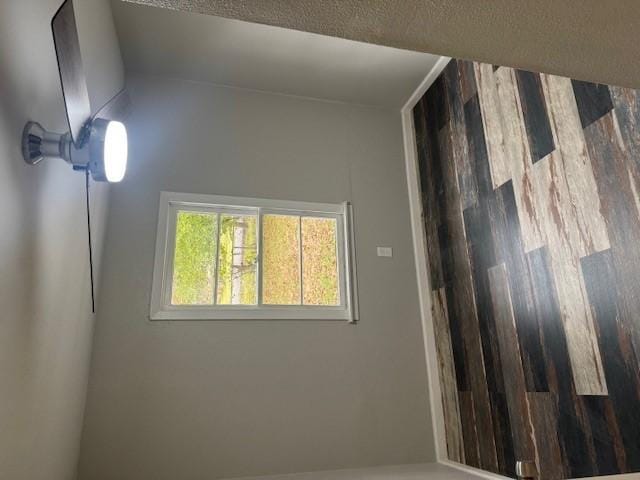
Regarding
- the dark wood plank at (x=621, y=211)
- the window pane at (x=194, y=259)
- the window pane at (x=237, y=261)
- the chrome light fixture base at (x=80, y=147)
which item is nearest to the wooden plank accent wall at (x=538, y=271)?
the dark wood plank at (x=621, y=211)

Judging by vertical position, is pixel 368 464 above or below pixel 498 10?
below

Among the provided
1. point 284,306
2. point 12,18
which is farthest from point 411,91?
point 12,18

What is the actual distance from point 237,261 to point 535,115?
2.34m

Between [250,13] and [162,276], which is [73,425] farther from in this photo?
[250,13]

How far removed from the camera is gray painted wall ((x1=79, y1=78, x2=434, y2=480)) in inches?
115

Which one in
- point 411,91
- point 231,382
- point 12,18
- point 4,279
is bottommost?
point 231,382

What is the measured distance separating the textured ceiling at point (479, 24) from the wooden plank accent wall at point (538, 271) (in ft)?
3.45

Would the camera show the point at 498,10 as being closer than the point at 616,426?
Yes

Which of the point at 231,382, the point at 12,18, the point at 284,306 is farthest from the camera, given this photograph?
the point at 284,306

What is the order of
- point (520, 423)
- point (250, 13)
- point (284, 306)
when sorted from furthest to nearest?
1. point (284, 306)
2. point (520, 423)
3. point (250, 13)

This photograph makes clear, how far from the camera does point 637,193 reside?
6.07ft

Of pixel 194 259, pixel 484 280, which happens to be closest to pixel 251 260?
pixel 194 259

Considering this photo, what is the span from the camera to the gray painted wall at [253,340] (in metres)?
2.92

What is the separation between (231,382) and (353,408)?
3.10 feet
